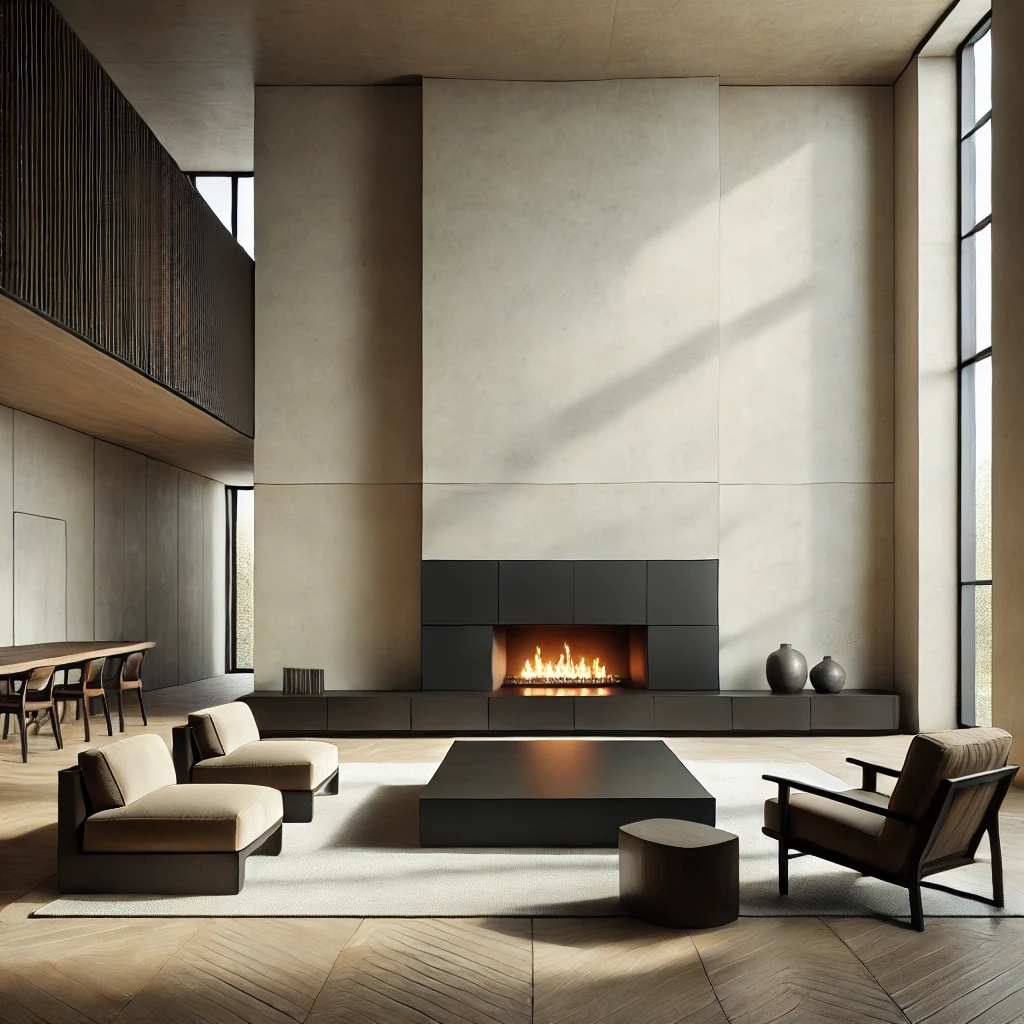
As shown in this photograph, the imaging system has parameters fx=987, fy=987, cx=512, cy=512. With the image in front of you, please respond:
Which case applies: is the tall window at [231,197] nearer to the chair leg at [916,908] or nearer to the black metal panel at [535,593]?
the black metal panel at [535,593]

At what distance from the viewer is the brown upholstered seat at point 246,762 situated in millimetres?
5648

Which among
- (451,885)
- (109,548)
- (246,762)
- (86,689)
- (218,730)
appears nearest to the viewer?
(451,885)

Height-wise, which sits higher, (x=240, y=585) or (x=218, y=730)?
(x=240, y=585)

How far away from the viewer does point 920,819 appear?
407cm

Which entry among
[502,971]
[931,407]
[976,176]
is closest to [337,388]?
[931,407]

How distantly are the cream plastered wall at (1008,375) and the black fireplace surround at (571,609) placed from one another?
2.78 metres

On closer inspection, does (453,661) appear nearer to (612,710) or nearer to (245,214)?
(612,710)

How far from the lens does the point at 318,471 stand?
985 cm

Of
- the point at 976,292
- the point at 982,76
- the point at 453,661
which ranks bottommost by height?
the point at 453,661

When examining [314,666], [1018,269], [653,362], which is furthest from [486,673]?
[1018,269]

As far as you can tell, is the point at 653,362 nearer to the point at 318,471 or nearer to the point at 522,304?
the point at 522,304

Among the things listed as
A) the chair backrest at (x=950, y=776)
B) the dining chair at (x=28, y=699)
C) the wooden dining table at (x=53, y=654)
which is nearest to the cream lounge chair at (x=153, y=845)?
the chair backrest at (x=950, y=776)

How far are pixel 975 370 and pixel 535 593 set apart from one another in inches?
182

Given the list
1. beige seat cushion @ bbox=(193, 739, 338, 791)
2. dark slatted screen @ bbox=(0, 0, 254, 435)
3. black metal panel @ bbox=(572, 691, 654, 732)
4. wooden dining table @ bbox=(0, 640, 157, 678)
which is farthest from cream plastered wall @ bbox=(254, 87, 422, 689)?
beige seat cushion @ bbox=(193, 739, 338, 791)
